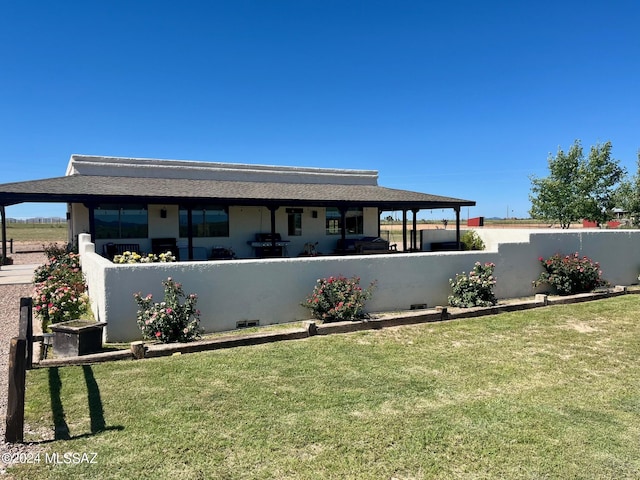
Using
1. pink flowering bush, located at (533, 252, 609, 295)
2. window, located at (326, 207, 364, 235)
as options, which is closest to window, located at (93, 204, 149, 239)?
window, located at (326, 207, 364, 235)

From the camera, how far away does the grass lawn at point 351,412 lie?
3268mm

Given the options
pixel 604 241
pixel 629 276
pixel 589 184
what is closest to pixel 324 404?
pixel 604 241

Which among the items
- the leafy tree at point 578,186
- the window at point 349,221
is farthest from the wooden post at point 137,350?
the leafy tree at point 578,186

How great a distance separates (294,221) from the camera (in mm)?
18094

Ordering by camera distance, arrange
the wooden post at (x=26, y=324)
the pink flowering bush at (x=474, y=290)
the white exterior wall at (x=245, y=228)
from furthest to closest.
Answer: the white exterior wall at (x=245, y=228), the pink flowering bush at (x=474, y=290), the wooden post at (x=26, y=324)

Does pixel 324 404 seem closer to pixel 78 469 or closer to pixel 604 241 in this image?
pixel 78 469

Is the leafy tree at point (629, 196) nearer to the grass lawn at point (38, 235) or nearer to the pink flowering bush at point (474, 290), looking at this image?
the pink flowering bush at point (474, 290)

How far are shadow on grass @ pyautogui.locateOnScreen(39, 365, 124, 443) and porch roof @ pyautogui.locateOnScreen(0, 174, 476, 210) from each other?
8.66m

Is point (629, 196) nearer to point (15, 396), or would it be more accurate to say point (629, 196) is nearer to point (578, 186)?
point (578, 186)

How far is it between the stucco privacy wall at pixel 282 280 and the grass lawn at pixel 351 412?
58.4 inches

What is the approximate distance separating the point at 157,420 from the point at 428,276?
22.4 ft

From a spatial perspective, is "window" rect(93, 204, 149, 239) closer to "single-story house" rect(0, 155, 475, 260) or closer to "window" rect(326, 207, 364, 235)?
Result: "single-story house" rect(0, 155, 475, 260)

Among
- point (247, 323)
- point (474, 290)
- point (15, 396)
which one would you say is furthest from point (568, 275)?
point (15, 396)

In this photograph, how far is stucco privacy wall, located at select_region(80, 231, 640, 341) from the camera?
6.83 meters
